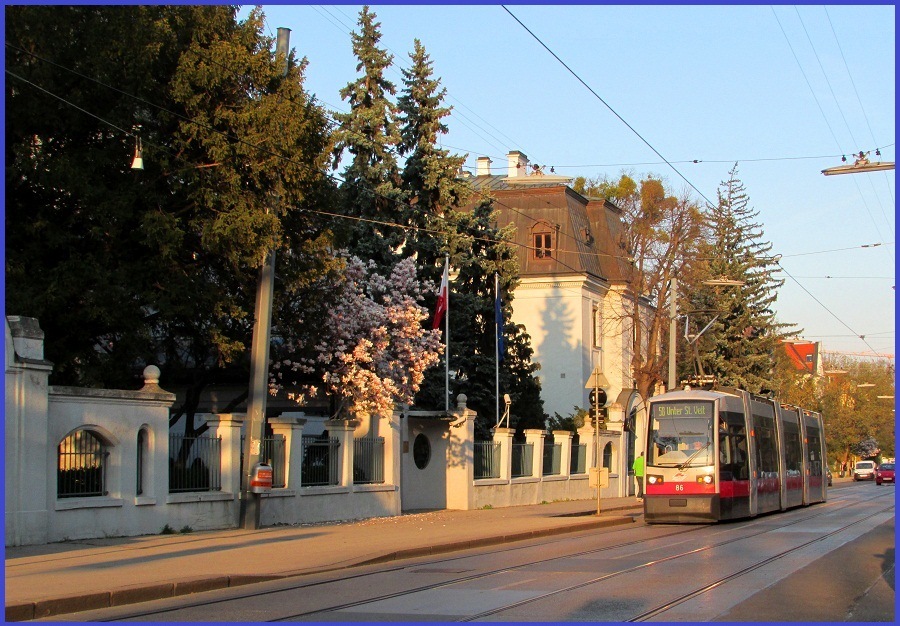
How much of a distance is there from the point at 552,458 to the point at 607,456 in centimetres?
612

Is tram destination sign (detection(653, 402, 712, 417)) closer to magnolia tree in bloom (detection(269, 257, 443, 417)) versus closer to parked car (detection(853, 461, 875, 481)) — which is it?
magnolia tree in bloom (detection(269, 257, 443, 417))

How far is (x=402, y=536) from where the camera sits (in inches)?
832

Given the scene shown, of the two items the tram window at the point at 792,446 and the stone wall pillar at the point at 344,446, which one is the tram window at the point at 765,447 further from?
the stone wall pillar at the point at 344,446

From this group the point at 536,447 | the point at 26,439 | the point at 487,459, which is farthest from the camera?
the point at 536,447

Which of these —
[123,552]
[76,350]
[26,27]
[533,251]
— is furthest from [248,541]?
[533,251]

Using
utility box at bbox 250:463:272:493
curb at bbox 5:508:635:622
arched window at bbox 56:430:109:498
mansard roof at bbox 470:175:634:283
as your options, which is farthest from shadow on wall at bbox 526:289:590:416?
arched window at bbox 56:430:109:498

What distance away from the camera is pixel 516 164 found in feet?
207

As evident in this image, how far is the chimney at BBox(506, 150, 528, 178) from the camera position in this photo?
63.2 meters

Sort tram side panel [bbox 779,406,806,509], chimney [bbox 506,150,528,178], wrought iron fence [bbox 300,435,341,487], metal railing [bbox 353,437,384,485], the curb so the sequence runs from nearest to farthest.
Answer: the curb → wrought iron fence [bbox 300,435,341,487] → metal railing [bbox 353,437,384,485] → tram side panel [bbox 779,406,806,509] → chimney [bbox 506,150,528,178]

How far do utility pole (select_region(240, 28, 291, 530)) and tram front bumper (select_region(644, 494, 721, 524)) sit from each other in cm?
959

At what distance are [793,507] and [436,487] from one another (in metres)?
11.5

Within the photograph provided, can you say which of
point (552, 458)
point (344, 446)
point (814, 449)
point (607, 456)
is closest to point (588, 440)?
point (607, 456)

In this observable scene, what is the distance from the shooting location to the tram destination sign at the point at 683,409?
2634 centimetres

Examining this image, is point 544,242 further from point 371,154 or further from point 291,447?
point 291,447
